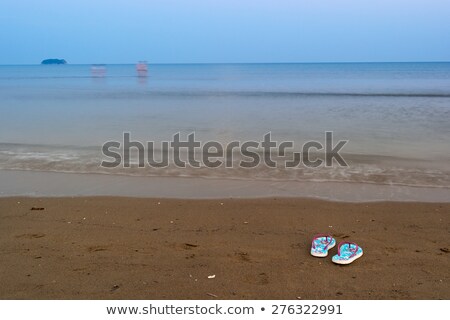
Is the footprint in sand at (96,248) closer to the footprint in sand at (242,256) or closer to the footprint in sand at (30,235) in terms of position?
the footprint in sand at (30,235)

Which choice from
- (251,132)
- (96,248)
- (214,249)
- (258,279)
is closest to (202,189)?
(214,249)

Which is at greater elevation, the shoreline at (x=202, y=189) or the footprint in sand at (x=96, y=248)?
the shoreline at (x=202, y=189)

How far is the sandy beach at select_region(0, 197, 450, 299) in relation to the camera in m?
3.33

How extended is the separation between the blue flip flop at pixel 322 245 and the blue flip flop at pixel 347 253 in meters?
0.11

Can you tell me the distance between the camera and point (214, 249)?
162 inches

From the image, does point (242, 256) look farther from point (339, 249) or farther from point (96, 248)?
point (96, 248)

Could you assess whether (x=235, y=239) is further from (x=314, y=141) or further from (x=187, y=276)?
(x=314, y=141)

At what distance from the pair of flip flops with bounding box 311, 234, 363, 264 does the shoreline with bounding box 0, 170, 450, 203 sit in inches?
71.0

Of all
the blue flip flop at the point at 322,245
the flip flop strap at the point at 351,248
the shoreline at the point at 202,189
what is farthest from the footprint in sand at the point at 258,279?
the shoreline at the point at 202,189

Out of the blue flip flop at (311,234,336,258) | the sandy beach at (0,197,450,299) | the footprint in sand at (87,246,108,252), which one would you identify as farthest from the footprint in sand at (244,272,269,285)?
the footprint in sand at (87,246,108,252)

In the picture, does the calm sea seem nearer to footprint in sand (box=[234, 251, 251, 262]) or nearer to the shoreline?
the shoreline

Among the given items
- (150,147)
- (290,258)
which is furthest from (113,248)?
(150,147)

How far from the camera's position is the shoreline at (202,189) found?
603 cm
